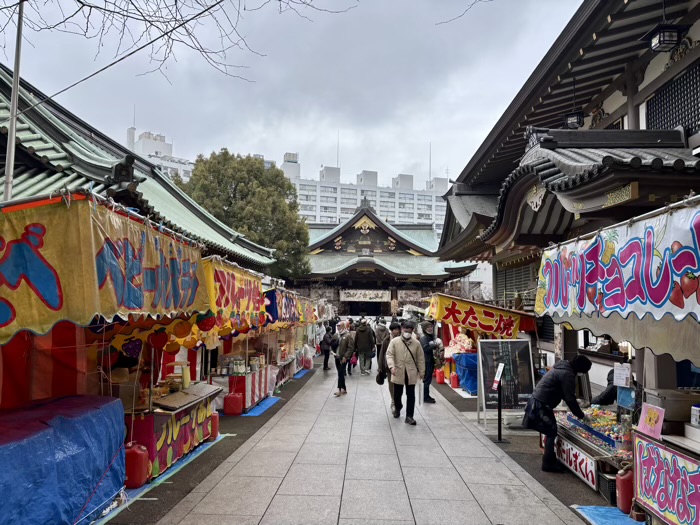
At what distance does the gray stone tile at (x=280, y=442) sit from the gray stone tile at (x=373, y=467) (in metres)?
0.95

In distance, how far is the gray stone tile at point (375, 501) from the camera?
4.78 meters

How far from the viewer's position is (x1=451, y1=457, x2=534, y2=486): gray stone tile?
5.85 meters

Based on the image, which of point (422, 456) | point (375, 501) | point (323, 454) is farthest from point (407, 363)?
point (375, 501)

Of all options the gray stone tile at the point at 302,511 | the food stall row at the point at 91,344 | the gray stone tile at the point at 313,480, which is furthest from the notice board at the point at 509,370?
the food stall row at the point at 91,344

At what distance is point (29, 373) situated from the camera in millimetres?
4762

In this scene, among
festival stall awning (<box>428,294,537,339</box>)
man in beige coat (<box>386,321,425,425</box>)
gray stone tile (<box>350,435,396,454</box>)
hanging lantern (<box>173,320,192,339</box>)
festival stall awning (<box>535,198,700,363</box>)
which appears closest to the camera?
festival stall awning (<box>535,198,700,363</box>)

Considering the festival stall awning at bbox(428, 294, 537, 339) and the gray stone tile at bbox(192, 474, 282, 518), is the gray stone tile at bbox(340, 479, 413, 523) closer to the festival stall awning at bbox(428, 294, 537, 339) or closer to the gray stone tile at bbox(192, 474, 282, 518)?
the gray stone tile at bbox(192, 474, 282, 518)

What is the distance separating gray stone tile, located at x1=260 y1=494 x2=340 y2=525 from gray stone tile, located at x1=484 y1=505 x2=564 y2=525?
1570mm

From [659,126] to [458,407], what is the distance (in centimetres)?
654

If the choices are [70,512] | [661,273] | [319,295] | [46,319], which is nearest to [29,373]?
[70,512]

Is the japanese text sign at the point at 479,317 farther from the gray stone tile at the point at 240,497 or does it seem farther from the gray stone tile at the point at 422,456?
the gray stone tile at the point at 240,497

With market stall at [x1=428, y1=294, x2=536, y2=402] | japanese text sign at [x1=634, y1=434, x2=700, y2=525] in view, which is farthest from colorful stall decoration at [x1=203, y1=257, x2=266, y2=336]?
japanese text sign at [x1=634, y1=434, x2=700, y2=525]

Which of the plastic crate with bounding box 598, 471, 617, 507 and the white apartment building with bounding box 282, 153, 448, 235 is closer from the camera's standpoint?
the plastic crate with bounding box 598, 471, 617, 507

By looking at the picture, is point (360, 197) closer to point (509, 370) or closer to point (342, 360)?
point (342, 360)
